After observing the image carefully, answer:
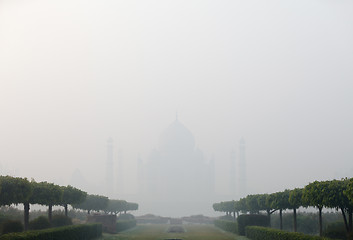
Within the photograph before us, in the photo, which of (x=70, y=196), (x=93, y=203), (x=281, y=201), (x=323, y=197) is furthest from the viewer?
(x=93, y=203)

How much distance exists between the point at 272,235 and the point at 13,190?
20.9 m

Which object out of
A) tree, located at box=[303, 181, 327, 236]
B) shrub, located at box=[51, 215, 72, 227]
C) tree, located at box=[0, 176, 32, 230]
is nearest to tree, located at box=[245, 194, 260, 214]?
tree, located at box=[303, 181, 327, 236]

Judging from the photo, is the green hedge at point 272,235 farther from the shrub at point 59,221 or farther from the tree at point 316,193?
the shrub at point 59,221

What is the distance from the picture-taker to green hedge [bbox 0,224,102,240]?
26.4 m

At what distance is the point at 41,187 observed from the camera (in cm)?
4369

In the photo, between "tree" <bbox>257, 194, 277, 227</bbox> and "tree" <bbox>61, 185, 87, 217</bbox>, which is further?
"tree" <bbox>61, 185, 87, 217</bbox>

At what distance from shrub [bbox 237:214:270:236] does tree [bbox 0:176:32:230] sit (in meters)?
26.1

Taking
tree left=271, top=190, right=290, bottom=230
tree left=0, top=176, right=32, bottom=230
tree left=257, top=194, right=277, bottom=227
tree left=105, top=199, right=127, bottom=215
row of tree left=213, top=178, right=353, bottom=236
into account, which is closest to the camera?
row of tree left=213, top=178, right=353, bottom=236

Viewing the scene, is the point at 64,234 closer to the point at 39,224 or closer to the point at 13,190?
the point at 13,190

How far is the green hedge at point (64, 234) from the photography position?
26391 mm

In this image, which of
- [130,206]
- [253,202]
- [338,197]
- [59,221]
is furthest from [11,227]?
[130,206]

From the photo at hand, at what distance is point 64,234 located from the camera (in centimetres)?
3584

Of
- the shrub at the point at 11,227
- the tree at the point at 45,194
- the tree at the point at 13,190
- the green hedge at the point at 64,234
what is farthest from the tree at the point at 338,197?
the tree at the point at 45,194

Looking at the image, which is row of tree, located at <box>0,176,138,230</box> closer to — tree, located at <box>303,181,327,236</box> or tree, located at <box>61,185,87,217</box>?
tree, located at <box>61,185,87,217</box>
